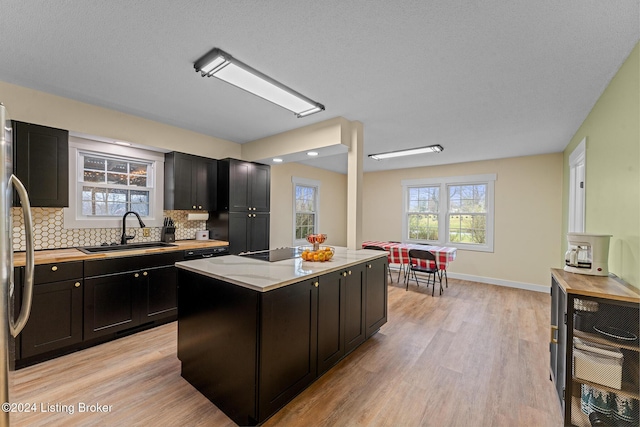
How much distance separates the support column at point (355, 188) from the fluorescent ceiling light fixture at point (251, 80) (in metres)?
0.67

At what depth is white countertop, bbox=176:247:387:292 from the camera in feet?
5.66

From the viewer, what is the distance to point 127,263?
282cm

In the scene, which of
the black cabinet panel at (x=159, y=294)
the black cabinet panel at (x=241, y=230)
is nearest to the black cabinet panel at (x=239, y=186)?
the black cabinet panel at (x=241, y=230)

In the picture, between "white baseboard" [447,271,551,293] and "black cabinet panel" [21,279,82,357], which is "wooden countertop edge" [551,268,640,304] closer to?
"white baseboard" [447,271,551,293]

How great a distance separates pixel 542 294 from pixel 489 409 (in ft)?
12.6

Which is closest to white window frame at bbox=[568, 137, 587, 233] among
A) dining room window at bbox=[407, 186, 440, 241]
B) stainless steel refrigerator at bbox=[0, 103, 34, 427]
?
dining room window at bbox=[407, 186, 440, 241]

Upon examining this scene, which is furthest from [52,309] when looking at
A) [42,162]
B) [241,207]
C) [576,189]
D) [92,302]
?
[576,189]

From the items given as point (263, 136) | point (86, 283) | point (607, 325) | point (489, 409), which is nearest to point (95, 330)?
point (86, 283)

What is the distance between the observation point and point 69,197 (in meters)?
2.91

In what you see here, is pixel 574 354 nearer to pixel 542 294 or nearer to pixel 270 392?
pixel 270 392

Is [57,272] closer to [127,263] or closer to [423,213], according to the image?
[127,263]

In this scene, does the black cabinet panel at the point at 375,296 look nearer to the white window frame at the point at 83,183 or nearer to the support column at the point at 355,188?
the support column at the point at 355,188

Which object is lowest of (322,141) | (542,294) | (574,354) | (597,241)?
(542,294)

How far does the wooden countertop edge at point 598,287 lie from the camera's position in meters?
1.57
